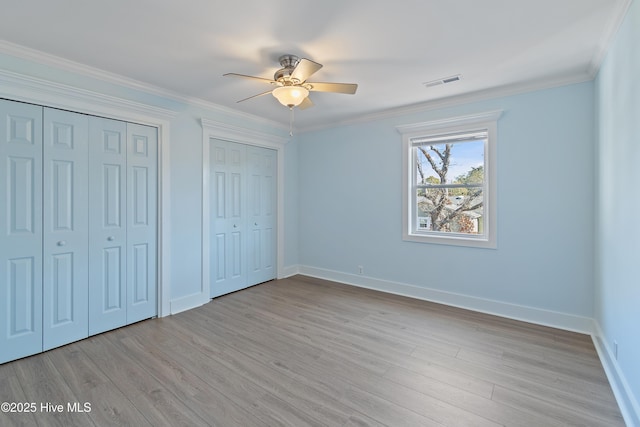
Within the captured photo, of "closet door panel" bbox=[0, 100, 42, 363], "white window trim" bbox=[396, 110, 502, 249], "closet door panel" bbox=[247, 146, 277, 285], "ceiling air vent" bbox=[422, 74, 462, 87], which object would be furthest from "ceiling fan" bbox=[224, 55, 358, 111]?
"closet door panel" bbox=[247, 146, 277, 285]

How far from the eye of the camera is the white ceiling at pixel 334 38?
185 centimetres

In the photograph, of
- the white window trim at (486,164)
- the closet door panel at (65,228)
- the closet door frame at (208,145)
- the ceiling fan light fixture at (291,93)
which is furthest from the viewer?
the closet door frame at (208,145)

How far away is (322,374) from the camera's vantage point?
222 centimetres

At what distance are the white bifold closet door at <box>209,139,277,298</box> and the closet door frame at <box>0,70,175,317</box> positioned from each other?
628 mm

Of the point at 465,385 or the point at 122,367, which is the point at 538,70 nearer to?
the point at 465,385

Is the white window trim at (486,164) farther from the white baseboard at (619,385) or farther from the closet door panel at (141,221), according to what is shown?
the closet door panel at (141,221)

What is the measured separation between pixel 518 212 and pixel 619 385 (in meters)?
1.72

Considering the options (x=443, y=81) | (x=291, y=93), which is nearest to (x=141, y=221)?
(x=291, y=93)

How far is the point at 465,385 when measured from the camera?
2.08 meters

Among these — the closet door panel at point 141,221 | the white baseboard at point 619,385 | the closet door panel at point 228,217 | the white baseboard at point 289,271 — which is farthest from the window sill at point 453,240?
the closet door panel at point 141,221

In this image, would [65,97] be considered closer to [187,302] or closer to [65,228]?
[65,228]

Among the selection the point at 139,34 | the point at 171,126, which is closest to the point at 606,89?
the point at 139,34

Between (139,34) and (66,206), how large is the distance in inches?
65.7

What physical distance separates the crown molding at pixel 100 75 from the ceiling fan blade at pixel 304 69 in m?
1.76
